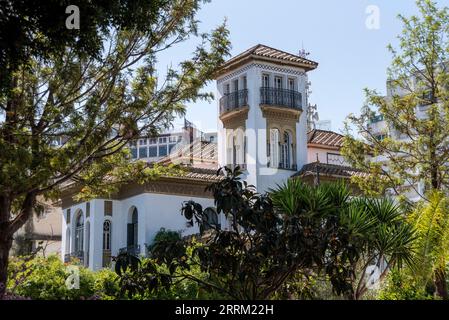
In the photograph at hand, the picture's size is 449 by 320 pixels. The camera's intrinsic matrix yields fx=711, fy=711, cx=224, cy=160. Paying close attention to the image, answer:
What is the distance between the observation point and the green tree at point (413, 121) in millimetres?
20031

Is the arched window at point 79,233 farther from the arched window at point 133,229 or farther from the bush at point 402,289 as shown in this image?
the bush at point 402,289

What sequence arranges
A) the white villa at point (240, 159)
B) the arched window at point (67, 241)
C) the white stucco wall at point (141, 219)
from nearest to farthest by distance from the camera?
the white stucco wall at point (141, 219) → the white villa at point (240, 159) → the arched window at point (67, 241)

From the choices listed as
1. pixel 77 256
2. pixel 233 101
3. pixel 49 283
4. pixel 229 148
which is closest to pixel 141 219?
pixel 77 256

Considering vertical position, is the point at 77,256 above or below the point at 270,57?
below

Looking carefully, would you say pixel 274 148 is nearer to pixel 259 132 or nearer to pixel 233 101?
pixel 259 132

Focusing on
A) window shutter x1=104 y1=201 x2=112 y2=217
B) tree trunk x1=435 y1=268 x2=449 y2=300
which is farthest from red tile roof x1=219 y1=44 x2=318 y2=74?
tree trunk x1=435 y1=268 x2=449 y2=300

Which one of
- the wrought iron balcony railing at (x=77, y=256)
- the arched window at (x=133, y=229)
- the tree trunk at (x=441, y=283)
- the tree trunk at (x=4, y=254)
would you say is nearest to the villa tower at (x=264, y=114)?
the arched window at (x=133, y=229)

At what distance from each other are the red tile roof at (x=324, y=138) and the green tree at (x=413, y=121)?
1529cm

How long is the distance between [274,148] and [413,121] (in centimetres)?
1277

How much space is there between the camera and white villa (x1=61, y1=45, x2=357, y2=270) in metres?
31.9

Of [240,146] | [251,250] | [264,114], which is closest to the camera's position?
[251,250]

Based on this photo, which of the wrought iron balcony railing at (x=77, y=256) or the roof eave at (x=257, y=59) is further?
the wrought iron balcony railing at (x=77, y=256)

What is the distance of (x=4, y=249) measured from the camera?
1486 cm

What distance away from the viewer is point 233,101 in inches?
1318
